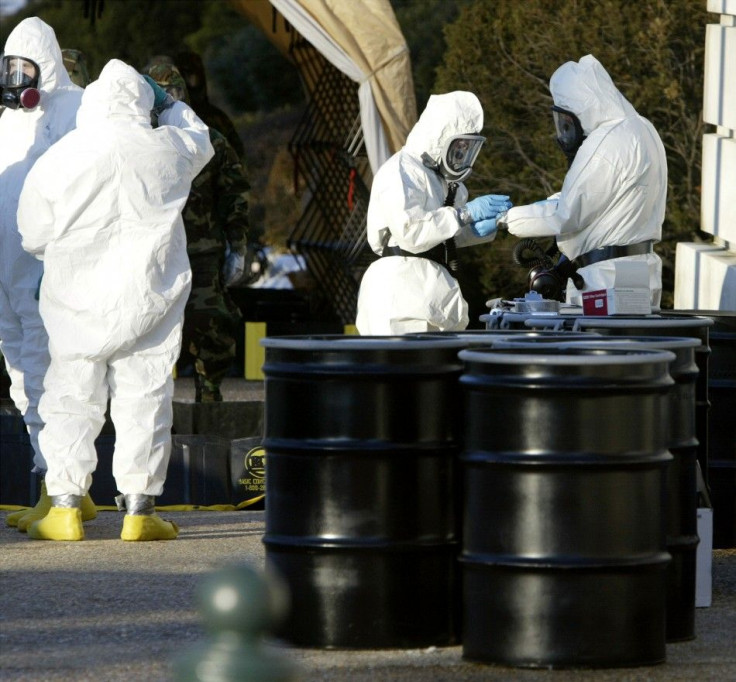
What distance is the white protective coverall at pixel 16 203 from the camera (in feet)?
24.2

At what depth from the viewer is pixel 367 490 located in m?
4.54

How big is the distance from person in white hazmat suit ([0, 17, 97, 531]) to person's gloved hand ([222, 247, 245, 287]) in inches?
115

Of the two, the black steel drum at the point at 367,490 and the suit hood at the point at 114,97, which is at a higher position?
the suit hood at the point at 114,97

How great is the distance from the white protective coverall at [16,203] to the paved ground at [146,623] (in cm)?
66

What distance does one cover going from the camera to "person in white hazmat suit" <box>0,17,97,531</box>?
24.1 ft

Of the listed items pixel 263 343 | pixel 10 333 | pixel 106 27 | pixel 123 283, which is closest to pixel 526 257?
pixel 123 283

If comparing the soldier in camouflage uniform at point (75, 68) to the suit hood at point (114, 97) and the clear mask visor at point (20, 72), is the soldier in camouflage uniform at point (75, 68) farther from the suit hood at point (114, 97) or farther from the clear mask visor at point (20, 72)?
the suit hood at point (114, 97)

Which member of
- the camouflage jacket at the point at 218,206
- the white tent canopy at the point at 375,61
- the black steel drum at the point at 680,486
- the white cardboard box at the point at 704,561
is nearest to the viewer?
the black steel drum at the point at 680,486

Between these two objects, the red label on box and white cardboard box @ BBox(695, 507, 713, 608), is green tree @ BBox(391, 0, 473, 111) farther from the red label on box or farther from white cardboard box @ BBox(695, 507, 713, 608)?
white cardboard box @ BBox(695, 507, 713, 608)

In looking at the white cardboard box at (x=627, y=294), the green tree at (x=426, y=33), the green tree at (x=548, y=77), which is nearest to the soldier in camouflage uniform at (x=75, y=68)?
the white cardboard box at (x=627, y=294)

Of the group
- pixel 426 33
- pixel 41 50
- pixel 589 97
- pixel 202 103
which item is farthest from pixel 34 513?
pixel 426 33

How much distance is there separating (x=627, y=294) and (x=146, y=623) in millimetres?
2093

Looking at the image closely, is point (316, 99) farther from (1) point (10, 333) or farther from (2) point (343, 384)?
(2) point (343, 384)

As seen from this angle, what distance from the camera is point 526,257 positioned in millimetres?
7254
